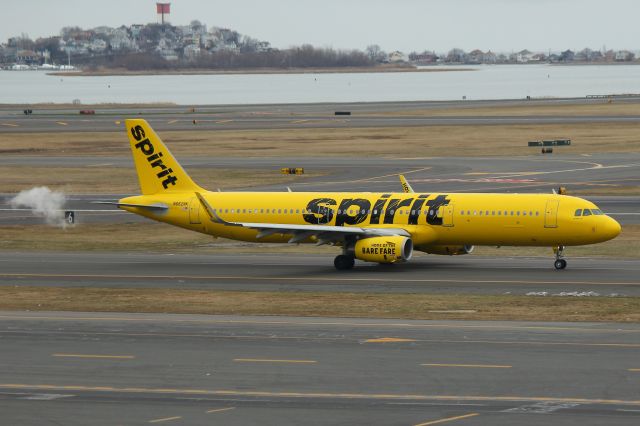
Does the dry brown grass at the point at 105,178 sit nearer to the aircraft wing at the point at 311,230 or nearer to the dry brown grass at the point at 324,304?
the aircraft wing at the point at 311,230

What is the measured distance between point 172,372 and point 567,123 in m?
143

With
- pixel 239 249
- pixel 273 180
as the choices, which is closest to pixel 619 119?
pixel 273 180

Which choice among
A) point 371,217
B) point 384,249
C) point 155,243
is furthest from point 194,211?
point 384,249

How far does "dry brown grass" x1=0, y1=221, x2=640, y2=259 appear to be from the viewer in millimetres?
70062

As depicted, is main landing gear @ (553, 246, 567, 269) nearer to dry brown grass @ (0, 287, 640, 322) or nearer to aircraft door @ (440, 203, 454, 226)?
aircraft door @ (440, 203, 454, 226)

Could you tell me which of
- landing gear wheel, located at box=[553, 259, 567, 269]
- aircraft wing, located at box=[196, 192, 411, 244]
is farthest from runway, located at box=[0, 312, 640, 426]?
landing gear wheel, located at box=[553, 259, 567, 269]

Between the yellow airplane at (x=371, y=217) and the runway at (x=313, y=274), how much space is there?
58.7 inches

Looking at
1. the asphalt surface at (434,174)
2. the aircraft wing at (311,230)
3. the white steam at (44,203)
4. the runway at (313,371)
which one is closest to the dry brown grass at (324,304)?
the runway at (313,371)

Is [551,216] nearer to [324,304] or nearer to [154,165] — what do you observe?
[324,304]

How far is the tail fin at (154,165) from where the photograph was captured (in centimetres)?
Answer: 6781

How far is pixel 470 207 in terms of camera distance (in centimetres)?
6119

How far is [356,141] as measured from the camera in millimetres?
152000

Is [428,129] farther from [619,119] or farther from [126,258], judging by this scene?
[126,258]

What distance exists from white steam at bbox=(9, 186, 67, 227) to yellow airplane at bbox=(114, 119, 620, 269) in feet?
68.4
